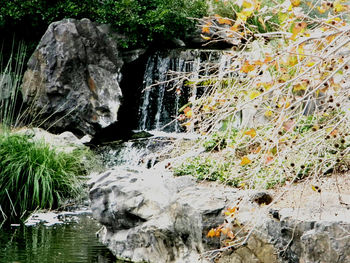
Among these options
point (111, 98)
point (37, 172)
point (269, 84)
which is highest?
point (269, 84)

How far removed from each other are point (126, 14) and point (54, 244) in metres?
7.30

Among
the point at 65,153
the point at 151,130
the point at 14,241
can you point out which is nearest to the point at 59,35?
the point at 151,130

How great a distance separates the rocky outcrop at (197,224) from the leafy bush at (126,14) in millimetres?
6722

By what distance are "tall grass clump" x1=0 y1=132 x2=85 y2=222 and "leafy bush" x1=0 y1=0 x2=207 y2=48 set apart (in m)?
5.03

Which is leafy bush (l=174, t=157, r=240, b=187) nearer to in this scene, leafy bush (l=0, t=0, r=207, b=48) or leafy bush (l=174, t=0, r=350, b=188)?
leafy bush (l=174, t=0, r=350, b=188)

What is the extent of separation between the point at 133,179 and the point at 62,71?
589 centimetres

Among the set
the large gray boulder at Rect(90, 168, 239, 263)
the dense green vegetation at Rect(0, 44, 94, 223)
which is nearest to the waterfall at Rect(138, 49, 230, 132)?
the dense green vegetation at Rect(0, 44, 94, 223)

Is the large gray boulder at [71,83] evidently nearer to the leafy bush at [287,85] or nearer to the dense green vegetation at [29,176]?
the dense green vegetation at [29,176]

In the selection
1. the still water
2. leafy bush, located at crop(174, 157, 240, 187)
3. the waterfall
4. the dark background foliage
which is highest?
the dark background foliage

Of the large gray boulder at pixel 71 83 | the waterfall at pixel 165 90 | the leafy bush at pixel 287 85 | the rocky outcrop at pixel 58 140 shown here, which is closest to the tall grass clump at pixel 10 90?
the rocky outcrop at pixel 58 140

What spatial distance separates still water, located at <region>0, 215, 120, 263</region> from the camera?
524 centimetres

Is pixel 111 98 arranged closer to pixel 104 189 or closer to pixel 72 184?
pixel 72 184

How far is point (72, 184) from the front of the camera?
7.52 m

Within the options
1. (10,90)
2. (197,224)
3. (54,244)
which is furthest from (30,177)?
(10,90)
